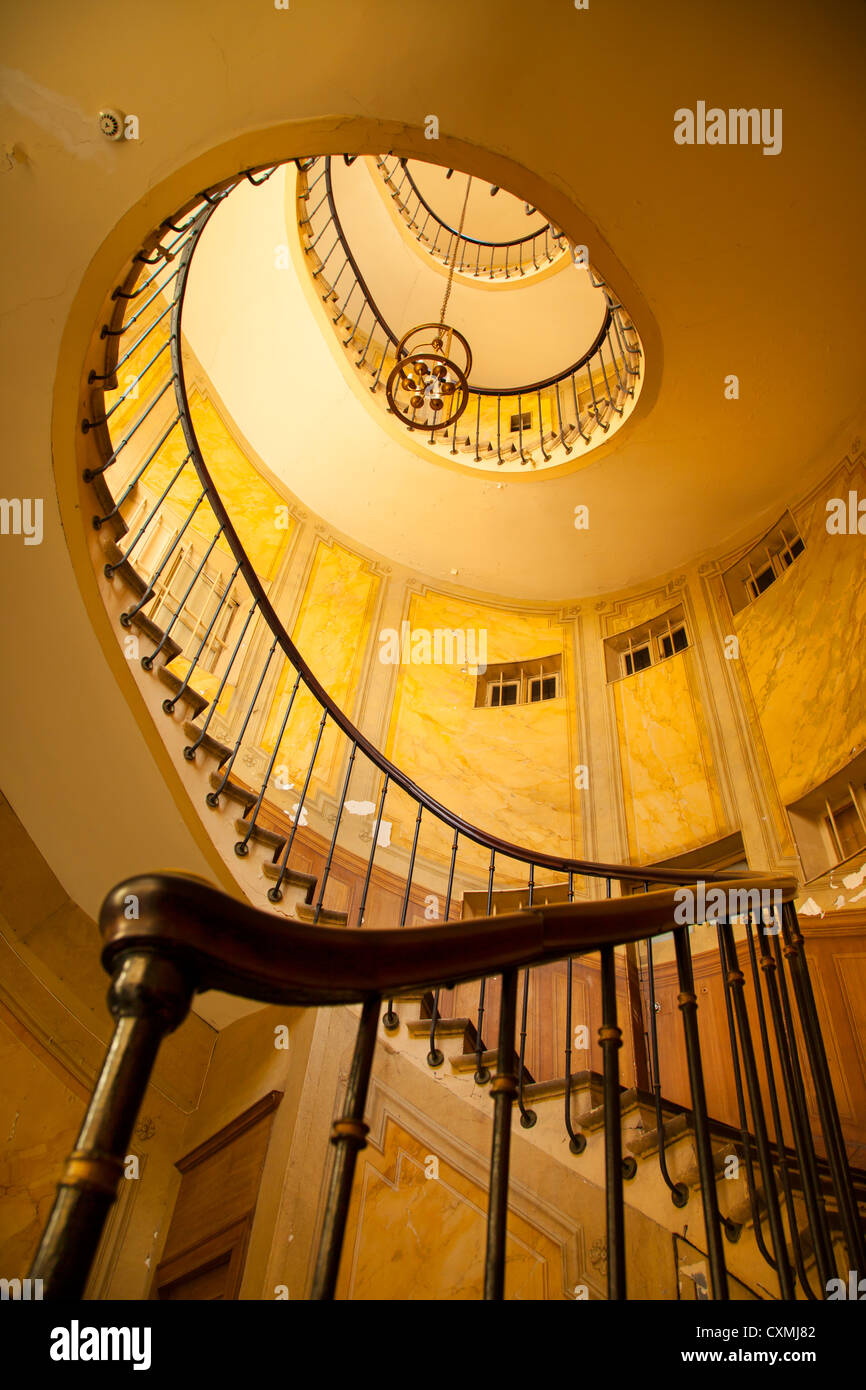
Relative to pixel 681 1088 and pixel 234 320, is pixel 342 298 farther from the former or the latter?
pixel 681 1088

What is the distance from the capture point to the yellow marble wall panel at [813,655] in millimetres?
5227

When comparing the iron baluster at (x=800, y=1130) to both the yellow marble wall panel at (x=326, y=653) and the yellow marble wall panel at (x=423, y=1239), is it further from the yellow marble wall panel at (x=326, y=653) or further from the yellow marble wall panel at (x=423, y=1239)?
the yellow marble wall panel at (x=326, y=653)

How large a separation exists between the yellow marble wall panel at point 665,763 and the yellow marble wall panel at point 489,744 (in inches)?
18.9

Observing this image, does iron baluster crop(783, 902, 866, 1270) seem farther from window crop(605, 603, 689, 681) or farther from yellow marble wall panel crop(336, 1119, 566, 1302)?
window crop(605, 603, 689, 681)

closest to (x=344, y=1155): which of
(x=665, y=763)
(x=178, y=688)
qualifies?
(x=178, y=688)

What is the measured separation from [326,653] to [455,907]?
2612 millimetres

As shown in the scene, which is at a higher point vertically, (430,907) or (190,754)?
(430,907)

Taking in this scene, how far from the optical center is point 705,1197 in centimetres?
138

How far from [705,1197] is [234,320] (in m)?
8.00

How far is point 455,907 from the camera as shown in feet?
19.9

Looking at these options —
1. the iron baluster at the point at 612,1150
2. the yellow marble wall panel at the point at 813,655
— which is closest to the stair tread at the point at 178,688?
the iron baluster at the point at 612,1150

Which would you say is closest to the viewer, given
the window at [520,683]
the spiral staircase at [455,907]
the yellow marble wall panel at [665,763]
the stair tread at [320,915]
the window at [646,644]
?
the spiral staircase at [455,907]

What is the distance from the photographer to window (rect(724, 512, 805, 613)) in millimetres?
6500

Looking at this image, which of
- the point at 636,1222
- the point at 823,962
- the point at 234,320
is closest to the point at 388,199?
the point at 234,320
